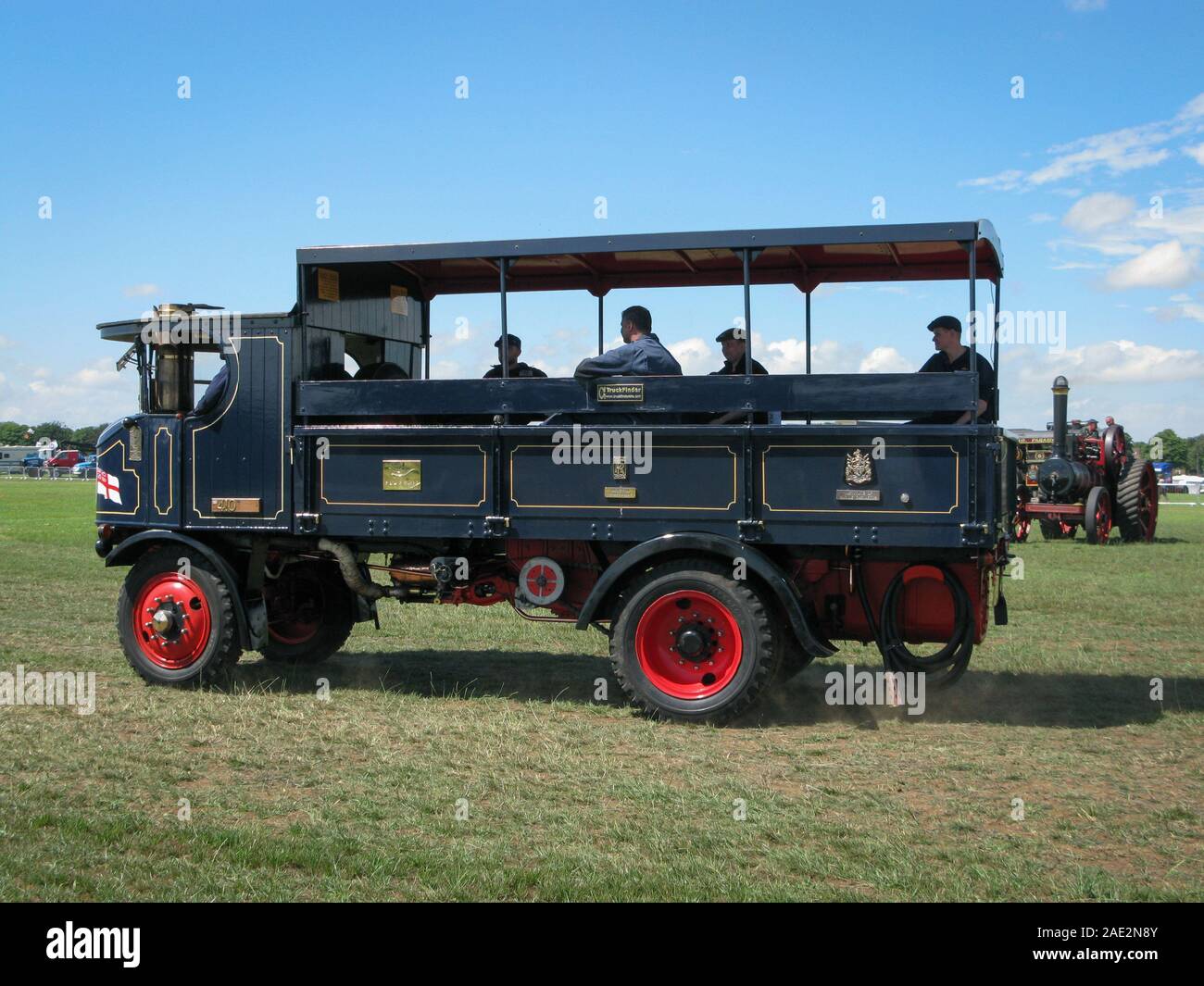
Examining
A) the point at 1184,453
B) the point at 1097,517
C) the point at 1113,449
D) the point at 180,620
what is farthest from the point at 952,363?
the point at 1184,453

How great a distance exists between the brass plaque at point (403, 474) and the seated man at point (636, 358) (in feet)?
4.13

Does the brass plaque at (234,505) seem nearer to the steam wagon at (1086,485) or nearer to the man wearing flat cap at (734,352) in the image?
the man wearing flat cap at (734,352)

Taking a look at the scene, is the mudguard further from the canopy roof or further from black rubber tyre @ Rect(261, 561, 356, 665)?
black rubber tyre @ Rect(261, 561, 356, 665)

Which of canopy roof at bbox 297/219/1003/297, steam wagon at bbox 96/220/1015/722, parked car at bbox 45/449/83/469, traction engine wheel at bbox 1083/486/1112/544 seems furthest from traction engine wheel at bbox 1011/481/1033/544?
parked car at bbox 45/449/83/469

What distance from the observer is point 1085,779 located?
20.2ft

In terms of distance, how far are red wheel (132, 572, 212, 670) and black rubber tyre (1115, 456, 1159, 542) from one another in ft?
63.6

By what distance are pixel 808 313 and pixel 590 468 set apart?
2.32 metres

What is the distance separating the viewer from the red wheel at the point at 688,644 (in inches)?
291

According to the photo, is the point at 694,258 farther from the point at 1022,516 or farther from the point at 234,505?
the point at 1022,516

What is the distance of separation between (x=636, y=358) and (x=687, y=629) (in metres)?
1.76

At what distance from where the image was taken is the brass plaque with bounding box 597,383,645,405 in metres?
7.62

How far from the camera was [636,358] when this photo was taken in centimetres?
778
